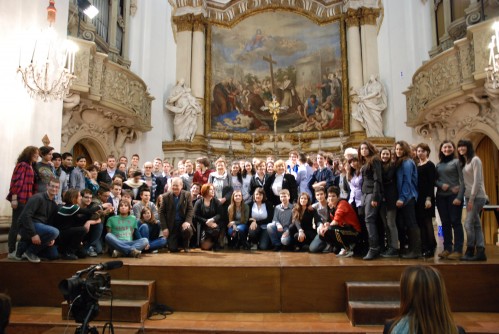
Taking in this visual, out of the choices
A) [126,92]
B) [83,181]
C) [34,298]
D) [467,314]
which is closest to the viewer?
[467,314]

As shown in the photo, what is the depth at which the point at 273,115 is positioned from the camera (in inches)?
567

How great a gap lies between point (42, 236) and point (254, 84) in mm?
11023

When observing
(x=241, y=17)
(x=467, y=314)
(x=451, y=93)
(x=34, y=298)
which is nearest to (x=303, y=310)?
(x=467, y=314)

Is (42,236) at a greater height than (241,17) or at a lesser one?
lesser

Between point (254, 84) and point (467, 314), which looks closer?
point (467, 314)

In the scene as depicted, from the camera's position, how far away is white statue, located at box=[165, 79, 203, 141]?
13.5 m

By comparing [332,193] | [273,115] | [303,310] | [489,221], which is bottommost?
[303,310]

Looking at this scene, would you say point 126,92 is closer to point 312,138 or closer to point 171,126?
point 171,126

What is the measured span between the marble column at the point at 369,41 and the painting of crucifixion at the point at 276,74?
871mm

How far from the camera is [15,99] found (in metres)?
6.89

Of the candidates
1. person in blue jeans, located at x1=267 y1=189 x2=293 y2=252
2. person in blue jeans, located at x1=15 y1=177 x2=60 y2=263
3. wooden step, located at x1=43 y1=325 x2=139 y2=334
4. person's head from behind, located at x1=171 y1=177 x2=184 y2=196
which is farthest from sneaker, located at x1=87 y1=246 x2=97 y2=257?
person in blue jeans, located at x1=267 y1=189 x2=293 y2=252

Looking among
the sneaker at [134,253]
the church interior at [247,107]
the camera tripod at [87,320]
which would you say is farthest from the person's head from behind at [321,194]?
the camera tripod at [87,320]

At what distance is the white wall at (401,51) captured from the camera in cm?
1230

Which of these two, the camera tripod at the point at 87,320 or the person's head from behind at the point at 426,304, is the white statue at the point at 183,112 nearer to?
the camera tripod at the point at 87,320
